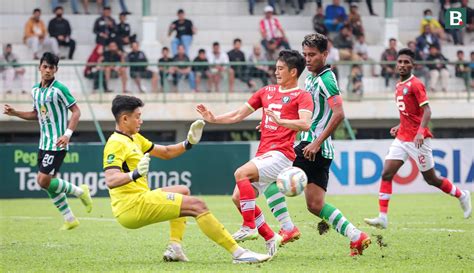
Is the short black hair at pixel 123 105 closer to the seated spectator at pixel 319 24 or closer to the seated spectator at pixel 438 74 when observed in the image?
the seated spectator at pixel 438 74

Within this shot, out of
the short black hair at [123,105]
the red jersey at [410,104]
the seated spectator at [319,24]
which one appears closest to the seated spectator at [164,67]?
the seated spectator at [319,24]

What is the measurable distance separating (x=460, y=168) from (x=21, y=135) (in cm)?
1119

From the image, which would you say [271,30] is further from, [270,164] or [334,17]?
[270,164]

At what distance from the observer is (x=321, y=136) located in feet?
34.2

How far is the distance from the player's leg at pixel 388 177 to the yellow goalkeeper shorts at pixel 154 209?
493cm

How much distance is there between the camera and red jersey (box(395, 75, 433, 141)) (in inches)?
561

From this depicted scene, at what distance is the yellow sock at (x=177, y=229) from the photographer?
407 inches

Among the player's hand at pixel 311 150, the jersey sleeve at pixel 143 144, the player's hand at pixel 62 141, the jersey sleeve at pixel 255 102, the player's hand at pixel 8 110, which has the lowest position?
the player's hand at pixel 62 141

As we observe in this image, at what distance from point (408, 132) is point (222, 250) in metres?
4.37

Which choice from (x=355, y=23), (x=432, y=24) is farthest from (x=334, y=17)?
(x=432, y=24)

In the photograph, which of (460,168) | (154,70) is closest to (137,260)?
(460,168)

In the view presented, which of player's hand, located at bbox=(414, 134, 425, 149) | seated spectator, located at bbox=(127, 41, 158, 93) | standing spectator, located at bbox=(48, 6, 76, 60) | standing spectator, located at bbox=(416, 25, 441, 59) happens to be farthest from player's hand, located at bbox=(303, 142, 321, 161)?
standing spectator, located at bbox=(416, 25, 441, 59)

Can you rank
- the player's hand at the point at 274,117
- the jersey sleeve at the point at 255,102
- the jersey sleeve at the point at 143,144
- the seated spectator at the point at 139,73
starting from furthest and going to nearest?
the seated spectator at the point at 139,73, the jersey sleeve at the point at 255,102, the jersey sleeve at the point at 143,144, the player's hand at the point at 274,117

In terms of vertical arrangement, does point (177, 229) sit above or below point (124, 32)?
below
